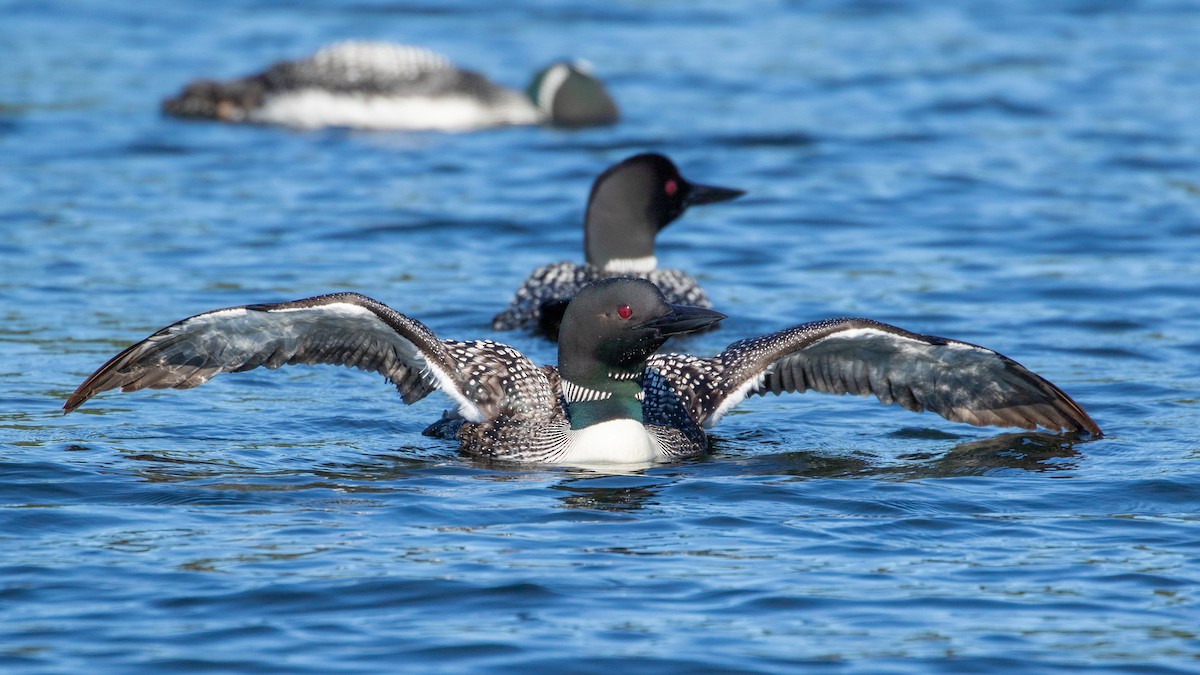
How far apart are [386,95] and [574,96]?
4.98ft

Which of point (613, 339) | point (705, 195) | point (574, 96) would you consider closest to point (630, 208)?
point (705, 195)

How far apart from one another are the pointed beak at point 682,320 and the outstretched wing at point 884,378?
537 mm

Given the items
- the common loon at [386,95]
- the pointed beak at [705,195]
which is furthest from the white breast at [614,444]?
the common loon at [386,95]

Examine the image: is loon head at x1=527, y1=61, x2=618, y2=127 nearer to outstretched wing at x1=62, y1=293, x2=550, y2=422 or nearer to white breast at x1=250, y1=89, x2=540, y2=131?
white breast at x1=250, y1=89, x2=540, y2=131

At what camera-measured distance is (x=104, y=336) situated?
8.62 meters

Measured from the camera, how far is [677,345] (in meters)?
8.86

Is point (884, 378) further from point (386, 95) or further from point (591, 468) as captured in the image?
point (386, 95)

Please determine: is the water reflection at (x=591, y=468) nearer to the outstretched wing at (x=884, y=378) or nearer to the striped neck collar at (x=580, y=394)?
the outstretched wing at (x=884, y=378)

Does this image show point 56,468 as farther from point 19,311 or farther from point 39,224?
point 39,224

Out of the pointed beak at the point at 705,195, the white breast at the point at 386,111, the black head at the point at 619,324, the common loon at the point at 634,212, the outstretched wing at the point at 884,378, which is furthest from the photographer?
the white breast at the point at 386,111

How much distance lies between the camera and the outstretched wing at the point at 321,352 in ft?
21.2

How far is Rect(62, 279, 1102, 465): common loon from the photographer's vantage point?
645 cm

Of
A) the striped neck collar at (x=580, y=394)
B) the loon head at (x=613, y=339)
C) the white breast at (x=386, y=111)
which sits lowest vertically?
the striped neck collar at (x=580, y=394)

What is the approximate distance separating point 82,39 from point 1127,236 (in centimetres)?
1046
